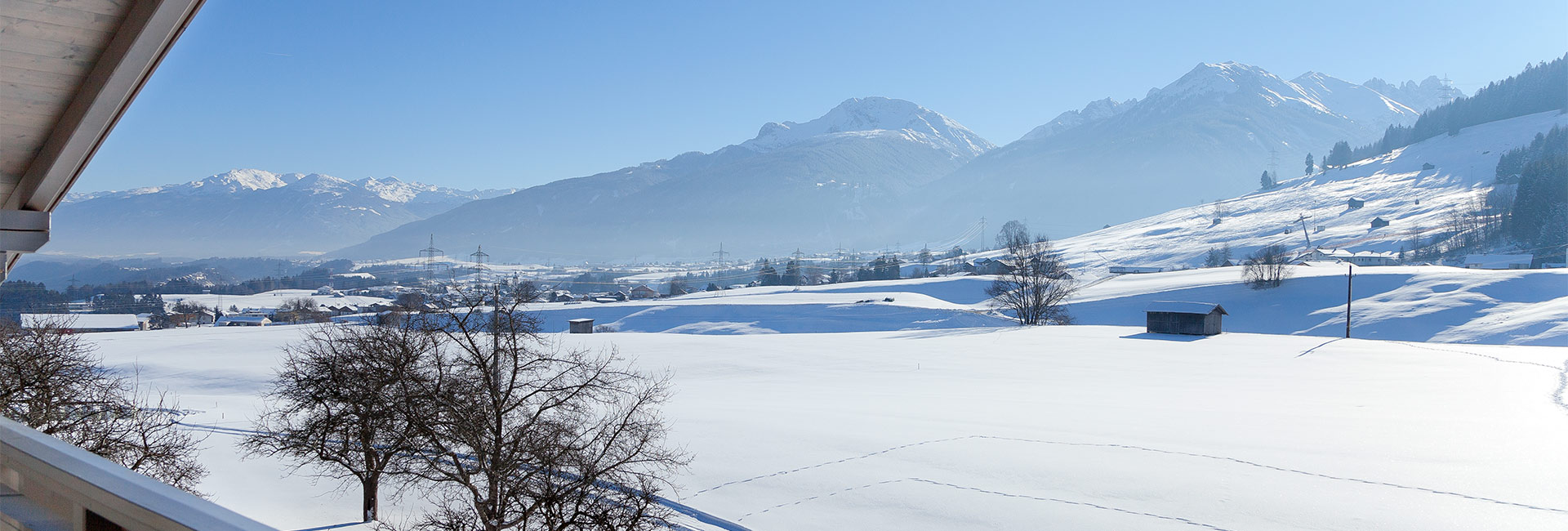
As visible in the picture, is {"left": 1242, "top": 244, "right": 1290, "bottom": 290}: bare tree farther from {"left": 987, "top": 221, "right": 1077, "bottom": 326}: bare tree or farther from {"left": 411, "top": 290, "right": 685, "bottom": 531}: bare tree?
{"left": 411, "top": 290, "right": 685, "bottom": 531}: bare tree

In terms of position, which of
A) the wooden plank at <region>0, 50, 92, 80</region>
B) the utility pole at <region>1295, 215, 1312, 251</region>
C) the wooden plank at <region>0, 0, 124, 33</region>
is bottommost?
the wooden plank at <region>0, 50, 92, 80</region>

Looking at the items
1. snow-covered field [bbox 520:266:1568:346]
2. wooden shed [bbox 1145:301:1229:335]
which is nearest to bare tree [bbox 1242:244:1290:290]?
snow-covered field [bbox 520:266:1568:346]

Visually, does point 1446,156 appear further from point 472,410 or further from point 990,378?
point 472,410

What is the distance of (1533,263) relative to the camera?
88438mm

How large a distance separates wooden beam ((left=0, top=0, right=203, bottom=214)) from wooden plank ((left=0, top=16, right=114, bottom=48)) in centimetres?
7

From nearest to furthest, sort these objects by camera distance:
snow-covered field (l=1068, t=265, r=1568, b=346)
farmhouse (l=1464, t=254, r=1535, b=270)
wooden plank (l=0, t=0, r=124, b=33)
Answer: wooden plank (l=0, t=0, r=124, b=33) → snow-covered field (l=1068, t=265, r=1568, b=346) → farmhouse (l=1464, t=254, r=1535, b=270)

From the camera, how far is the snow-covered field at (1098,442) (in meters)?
13.5

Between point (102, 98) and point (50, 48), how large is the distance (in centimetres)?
35

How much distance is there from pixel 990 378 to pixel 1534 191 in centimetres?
13080

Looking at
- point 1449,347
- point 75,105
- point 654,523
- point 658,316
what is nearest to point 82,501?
point 75,105

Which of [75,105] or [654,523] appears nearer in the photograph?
[75,105]

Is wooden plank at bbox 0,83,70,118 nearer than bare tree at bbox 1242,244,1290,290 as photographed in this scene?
Yes

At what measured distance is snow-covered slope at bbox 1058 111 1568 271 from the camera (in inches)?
5320

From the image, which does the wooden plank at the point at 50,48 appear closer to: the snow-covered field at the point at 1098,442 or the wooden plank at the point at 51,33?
the wooden plank at the point at 51,33
